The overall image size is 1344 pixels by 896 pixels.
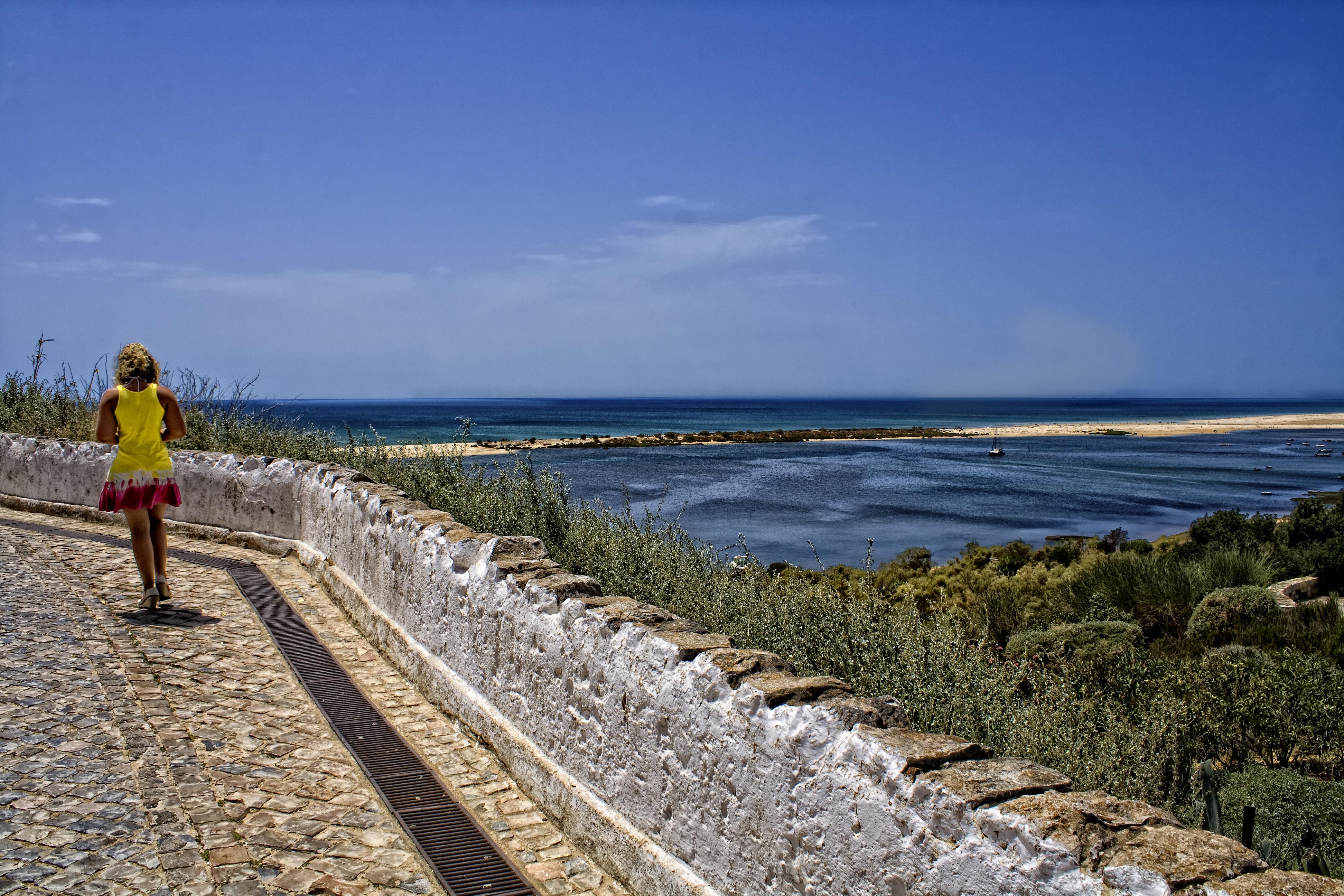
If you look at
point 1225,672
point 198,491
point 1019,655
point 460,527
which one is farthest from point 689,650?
point 198,491

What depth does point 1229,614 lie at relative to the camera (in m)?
10.1

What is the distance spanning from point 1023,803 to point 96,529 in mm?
10345

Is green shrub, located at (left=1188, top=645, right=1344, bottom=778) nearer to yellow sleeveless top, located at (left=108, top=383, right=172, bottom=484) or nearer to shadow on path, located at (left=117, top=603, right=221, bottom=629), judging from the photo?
shadow on path, located at (left=117, top=603, right=221, bottom=629)

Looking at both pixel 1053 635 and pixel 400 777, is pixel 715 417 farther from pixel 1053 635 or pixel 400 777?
pixel 400 777

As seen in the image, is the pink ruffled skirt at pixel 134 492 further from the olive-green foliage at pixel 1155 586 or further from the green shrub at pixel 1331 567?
the green shrub at pixel 1331 567

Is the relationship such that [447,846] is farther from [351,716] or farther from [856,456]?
[856,456]

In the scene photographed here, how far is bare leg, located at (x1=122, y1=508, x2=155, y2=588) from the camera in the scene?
21.2ft

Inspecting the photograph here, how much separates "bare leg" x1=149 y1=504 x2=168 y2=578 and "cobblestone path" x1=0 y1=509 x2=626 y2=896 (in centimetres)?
38

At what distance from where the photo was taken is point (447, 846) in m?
3.84

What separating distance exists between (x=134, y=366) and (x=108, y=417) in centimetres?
43

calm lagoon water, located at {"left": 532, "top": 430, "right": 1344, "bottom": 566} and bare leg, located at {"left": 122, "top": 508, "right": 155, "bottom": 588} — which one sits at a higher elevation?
bare leg, located at {"left": 122, "top": 508, "right": 155, "bottom": 588}

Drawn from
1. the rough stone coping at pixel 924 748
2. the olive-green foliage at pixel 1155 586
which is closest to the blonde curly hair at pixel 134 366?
the rough stone coping at pixel 924 748

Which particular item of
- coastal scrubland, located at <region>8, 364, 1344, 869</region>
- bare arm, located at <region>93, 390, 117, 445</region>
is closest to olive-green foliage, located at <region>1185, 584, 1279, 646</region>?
coastal scrubland, located at <region>8, 364, 1344, 869</region>

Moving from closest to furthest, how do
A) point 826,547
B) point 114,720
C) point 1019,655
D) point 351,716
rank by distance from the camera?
point 114,720 < point 351,716 < point 1019,655 < point 826,547
